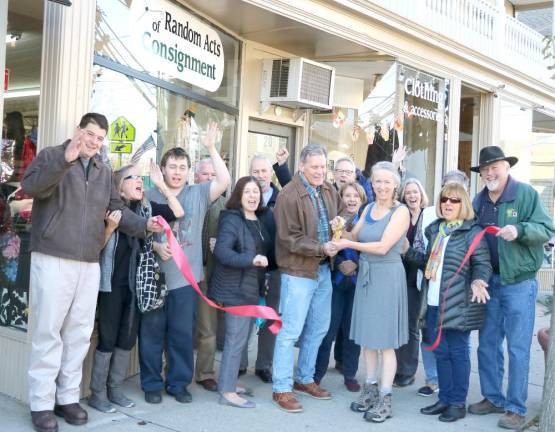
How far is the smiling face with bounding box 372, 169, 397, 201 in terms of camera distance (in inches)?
186

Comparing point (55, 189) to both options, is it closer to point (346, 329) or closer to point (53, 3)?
point (53, 3)

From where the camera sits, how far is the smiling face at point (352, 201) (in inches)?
217

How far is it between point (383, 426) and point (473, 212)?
173cm

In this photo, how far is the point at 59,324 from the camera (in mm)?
4117

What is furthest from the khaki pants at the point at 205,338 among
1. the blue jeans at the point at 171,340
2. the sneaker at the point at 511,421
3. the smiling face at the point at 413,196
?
the sneaker at the point at 511,421

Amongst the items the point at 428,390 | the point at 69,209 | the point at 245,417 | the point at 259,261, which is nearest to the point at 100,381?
the point at 245,417

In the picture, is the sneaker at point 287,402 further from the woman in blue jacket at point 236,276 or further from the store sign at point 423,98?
Answer: the store sign at point 423,98

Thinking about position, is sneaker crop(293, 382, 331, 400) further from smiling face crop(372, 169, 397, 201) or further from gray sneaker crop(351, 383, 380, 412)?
smiling face crop(372, 169, 397, 201)

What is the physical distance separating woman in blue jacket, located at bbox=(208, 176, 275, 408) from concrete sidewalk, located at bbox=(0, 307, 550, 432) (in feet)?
0.70

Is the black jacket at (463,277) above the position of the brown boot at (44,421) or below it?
above

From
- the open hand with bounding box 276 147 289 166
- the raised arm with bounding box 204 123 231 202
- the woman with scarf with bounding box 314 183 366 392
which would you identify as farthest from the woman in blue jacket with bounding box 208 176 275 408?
the open hand with bounding box 276 147 289 166

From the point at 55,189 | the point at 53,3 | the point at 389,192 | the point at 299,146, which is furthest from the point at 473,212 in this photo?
the point at 299,146

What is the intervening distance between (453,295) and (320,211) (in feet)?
3.93

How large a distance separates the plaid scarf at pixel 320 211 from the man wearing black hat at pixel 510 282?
1.24 metres
